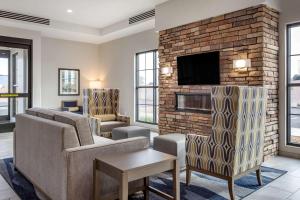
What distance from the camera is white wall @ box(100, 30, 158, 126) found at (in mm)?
7243

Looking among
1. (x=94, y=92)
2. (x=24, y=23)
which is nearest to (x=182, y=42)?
(x=94, y=92)

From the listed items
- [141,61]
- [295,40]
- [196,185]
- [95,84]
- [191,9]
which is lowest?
[196,185]

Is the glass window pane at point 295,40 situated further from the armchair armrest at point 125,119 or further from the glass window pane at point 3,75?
the glass window pane at point 3,75

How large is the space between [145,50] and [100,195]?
5482 mm

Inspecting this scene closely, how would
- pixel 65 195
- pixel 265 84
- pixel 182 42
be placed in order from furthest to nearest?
pixel 182 42 → pixel 265 84 → pixel 65 195

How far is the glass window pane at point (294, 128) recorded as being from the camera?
4371mm

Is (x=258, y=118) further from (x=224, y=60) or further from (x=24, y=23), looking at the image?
(x=24, y=23)

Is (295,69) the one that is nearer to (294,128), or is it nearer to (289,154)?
(294,128)

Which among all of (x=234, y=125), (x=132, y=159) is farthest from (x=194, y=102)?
(x=132, y=159)

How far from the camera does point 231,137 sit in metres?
2.50

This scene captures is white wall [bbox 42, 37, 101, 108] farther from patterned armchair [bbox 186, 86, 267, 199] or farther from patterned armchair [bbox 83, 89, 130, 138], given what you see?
patterned armchair [bbox 186, 86, 267, 199]

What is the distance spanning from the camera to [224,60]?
4.61 metres

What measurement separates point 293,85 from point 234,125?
8.57 feet

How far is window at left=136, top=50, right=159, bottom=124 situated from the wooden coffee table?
4837mm
